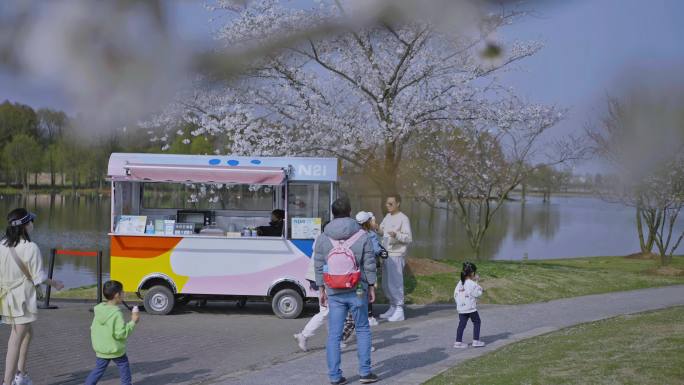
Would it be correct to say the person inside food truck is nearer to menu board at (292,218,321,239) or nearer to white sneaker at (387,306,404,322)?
menu board at (292,218,321,239)

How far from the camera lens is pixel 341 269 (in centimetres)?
827

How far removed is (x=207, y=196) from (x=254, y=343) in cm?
455

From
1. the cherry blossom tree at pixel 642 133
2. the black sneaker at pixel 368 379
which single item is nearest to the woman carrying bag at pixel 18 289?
the black sneaker at pixel 368 379

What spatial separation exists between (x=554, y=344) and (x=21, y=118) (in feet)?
23.7

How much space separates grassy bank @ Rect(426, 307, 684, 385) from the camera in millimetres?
7918

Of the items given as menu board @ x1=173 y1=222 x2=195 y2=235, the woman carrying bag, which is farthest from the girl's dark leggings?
the woman carrying bag

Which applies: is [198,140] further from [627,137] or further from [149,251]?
[627,137]

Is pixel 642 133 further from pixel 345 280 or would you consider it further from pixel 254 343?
pixel 254 343

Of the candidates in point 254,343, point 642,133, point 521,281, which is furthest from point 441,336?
point 521,281

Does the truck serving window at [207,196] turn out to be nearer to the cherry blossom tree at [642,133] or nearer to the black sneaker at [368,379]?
the black sneaker at [368,379]

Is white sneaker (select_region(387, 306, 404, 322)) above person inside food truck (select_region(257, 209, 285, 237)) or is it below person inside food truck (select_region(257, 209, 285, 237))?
below

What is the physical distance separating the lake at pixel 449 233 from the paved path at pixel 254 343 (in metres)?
11.3

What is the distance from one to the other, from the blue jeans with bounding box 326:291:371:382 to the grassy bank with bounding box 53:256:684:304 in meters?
7.02

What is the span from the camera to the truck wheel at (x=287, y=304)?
13.3m
